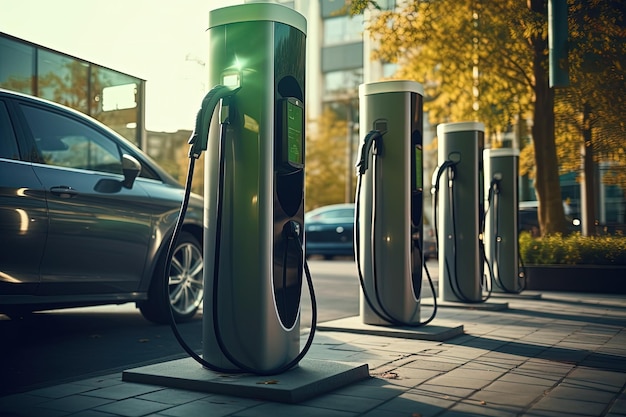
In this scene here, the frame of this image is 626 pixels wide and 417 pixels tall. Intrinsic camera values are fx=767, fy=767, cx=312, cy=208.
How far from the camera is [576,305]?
945cm

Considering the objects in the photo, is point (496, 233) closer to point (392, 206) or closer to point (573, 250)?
point (573, 250)

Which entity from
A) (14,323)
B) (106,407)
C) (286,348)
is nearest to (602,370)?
(286,348)

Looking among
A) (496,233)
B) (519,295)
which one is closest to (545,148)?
(496,233)

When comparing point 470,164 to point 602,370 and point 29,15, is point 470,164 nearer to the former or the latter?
point 602,370

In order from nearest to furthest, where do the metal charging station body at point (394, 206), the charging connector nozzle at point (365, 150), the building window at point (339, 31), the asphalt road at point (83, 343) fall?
the asphalt road at point (83, 343) < the charging connector nozzle at point (365, 150) < the metal charging station body at point (394, 206) < the building window at point (339, 31)

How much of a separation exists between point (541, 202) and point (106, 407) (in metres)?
10.8

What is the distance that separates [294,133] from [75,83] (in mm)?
5371

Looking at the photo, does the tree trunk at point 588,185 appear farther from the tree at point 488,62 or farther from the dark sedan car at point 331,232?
the dark sedan car at point 331,232

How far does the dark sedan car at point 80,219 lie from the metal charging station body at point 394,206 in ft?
5.46

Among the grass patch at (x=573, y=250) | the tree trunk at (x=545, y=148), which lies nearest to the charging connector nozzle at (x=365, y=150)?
the grass patch at (x=573, y=250)

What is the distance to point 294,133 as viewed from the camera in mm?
4340

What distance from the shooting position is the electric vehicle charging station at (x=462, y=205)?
8648mm

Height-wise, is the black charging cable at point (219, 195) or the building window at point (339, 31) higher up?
the building window at point (339, 31)

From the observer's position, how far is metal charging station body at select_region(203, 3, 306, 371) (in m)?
4.13
